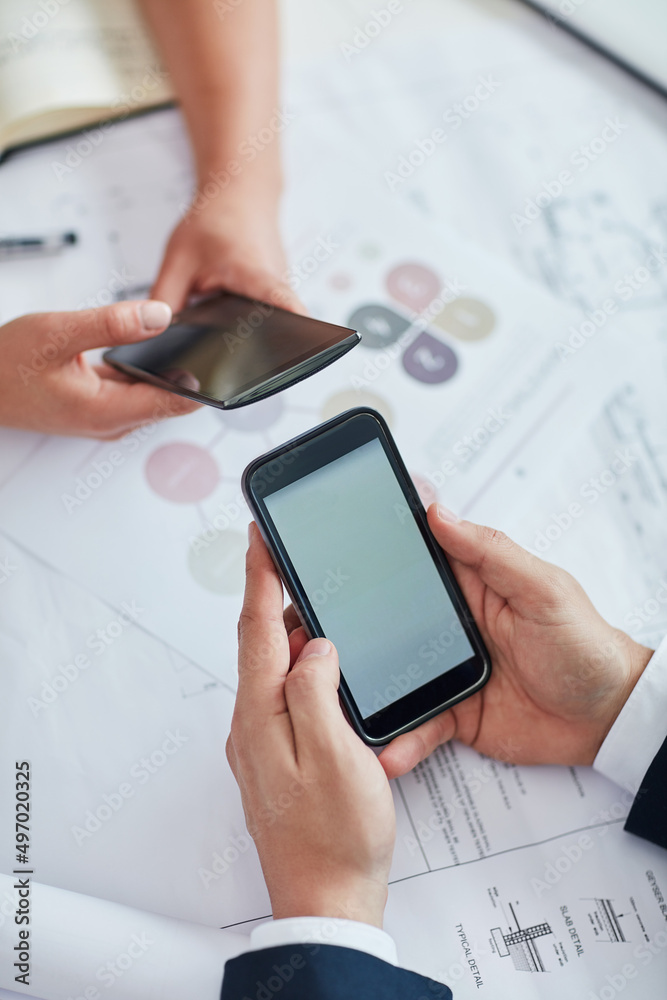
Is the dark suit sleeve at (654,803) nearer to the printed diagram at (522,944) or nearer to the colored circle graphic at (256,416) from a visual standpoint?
the printed diagram at (522,944)

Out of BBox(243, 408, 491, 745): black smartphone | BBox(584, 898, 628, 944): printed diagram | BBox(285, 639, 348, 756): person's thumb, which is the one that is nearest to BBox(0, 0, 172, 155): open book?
BBox(243, 408, 491, 745): black smartphone

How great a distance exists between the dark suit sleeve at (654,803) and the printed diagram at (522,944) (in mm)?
93

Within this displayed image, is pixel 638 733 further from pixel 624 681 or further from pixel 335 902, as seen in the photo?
pixel 335 902

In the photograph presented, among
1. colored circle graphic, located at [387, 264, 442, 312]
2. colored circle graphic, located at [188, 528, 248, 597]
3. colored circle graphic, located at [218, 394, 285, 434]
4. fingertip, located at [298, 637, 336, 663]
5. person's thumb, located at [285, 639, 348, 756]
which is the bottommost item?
person's thumb, located at [285, 639, 348, 756]

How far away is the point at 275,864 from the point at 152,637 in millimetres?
192

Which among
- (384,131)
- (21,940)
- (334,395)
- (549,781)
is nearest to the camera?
(21,940)

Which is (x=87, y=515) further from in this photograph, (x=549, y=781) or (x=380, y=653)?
(x=549, y=781)

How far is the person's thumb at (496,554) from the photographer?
496 mm

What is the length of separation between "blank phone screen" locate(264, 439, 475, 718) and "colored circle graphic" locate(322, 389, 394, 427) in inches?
5.9

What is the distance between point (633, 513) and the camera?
0.62 metres

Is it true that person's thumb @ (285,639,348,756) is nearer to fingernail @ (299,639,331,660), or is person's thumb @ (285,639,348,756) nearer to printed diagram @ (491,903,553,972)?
fingernail @ (299,639,331,660)

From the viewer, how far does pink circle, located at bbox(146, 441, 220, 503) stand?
23.3 inches

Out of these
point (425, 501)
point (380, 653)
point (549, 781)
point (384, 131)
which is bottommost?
point (549, 781)

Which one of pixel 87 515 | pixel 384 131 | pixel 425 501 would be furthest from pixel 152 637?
pixel 384 131
